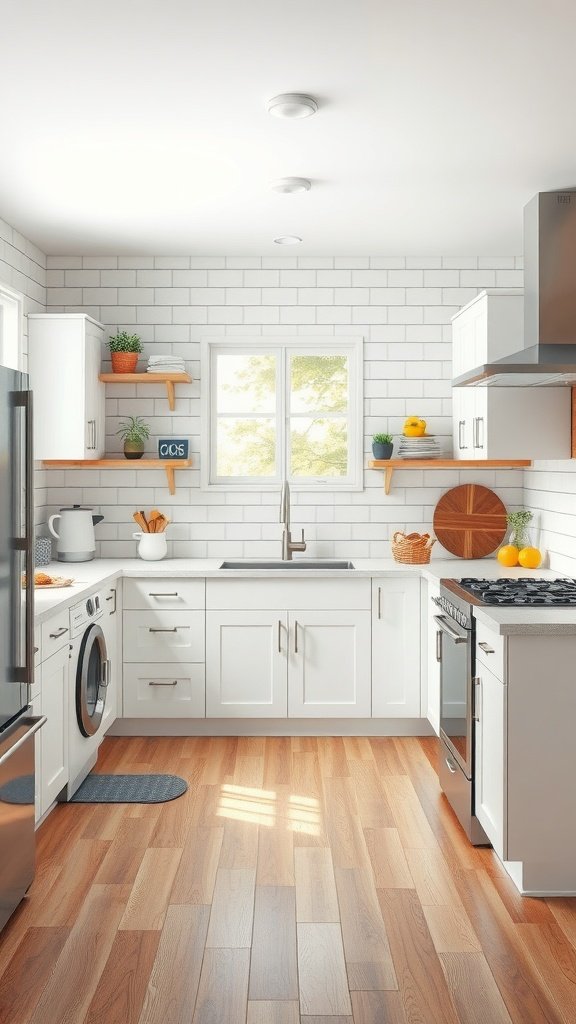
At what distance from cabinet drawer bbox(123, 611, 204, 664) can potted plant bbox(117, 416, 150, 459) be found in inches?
38.9

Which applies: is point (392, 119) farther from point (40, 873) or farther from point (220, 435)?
point (40, 873)

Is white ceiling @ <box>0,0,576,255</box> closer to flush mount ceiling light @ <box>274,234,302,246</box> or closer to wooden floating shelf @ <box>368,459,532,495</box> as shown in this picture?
flush mount ceiling light @ <box>274,234,302,246</box>

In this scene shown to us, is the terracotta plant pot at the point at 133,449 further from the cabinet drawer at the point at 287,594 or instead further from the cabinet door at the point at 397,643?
the cabinet door at the point at 397,643

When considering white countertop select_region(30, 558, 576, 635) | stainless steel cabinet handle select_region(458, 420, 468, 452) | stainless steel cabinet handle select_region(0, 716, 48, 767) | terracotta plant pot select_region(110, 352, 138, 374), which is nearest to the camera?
stainless steel cabinet handle select_region(0, 716, 48, 767)

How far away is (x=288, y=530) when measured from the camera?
495cm

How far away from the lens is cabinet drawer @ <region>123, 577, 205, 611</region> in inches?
179

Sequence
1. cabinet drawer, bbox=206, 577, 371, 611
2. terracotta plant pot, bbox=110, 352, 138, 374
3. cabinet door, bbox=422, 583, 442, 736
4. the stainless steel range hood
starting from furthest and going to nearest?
terracotta plant pot, bbox=110, 352, 138, 374 → cabinet drawer, bbox=206, 577, 371, 611 → cabinet door, bbox=422, 583, 442, 736 → the stainless steel range hood

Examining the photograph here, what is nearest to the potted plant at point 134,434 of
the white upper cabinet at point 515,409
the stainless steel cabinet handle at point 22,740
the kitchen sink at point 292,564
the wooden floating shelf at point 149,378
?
the wooden floating shelf at point 149,378

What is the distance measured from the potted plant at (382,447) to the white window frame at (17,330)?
2.00m

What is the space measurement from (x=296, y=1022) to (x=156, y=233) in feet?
12.3

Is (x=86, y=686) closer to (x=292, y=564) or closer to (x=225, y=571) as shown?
(x=225, y=571)

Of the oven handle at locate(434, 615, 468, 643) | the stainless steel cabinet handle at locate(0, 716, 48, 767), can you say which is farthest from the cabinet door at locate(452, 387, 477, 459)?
the stainless steel cabinet handle at locate(0, 716, 48, 767)

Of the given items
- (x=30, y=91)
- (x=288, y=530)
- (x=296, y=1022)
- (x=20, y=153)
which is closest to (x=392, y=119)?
(x=30, y=91)

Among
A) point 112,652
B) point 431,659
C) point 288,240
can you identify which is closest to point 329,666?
point 431,659
